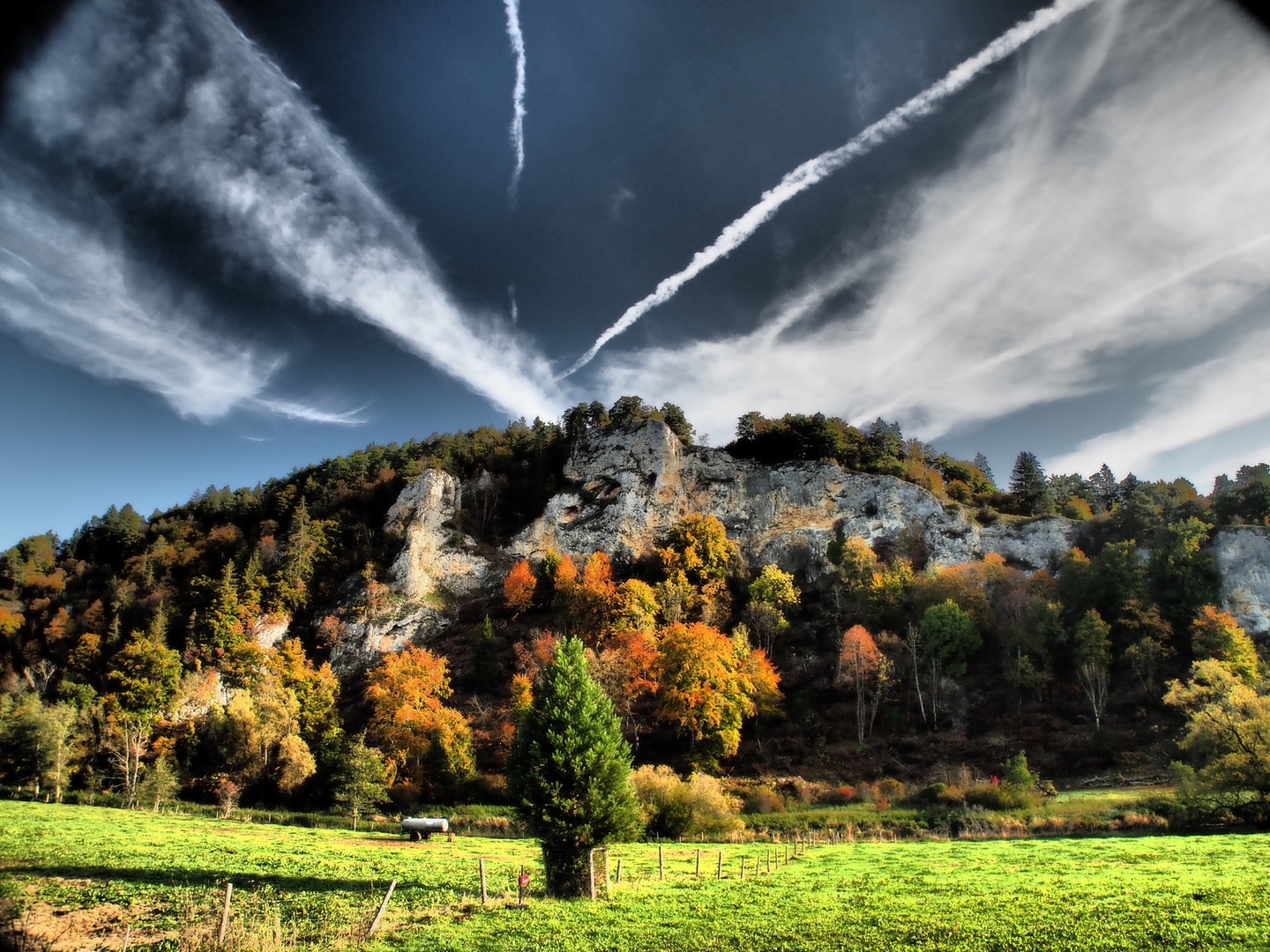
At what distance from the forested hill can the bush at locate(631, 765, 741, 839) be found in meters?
12.0

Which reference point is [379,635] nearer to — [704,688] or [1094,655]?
[704,688]

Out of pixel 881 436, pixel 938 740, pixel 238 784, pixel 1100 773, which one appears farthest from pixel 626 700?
pixel 881 436

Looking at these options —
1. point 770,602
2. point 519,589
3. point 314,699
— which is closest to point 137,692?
point 314,699

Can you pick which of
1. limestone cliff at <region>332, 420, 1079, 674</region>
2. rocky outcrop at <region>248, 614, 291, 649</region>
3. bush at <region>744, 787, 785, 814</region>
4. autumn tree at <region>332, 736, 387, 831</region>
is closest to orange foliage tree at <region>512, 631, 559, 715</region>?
autumn tree at <region>332, 736, 387, 831</region>

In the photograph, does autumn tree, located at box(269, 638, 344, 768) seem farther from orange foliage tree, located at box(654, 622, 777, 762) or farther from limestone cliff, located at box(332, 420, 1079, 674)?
orange foliage tree, located at box(654, 622, 777, 762)

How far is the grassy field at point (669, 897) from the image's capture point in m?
12.3

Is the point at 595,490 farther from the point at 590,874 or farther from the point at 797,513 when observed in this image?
the point at 590,874

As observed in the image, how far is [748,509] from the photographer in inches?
3214

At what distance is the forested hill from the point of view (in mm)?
45625

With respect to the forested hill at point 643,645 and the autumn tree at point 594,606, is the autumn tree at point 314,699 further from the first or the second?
the autumn tree at point 594,606

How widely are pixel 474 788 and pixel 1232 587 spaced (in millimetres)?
67940

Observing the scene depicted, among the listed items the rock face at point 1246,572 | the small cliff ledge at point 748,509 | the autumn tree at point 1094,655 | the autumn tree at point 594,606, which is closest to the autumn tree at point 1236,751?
the autumn tree at point 1094,655

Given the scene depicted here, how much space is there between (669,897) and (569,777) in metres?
4.52

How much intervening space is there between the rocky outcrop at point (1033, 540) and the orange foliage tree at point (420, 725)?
6365 cm
